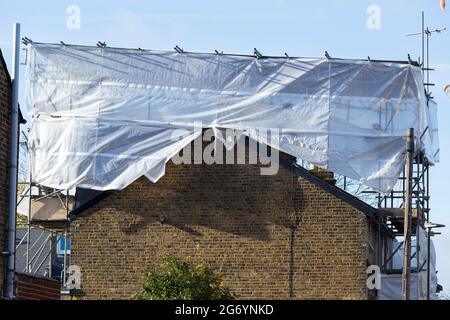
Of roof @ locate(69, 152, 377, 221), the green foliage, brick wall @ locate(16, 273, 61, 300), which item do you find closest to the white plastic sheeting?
roof @ locate(69, 152, 377, 221)

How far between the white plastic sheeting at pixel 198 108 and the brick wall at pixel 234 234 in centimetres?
109

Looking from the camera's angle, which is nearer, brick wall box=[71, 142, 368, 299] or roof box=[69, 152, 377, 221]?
roof box=[69, 152, 377, 221]

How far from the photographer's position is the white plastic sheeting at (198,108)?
116 ft

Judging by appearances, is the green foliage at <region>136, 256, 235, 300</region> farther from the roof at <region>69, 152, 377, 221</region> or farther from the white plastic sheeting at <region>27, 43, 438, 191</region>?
the white plastic sheeting at <region>27, 43, 438, 191</region>

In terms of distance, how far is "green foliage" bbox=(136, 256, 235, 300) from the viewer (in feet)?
94.9

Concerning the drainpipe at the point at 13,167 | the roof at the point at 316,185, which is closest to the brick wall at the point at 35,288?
the drainpipe at the point at 13,167

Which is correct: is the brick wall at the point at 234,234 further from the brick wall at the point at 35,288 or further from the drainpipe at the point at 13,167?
the drainpipe at the point at 13,167

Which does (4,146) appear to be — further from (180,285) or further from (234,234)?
(234,234)

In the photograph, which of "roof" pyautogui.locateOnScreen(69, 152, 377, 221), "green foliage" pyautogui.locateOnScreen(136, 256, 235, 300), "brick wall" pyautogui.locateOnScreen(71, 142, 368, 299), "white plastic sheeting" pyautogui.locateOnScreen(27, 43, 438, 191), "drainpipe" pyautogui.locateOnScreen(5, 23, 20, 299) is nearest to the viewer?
"drainpipe" pyautogui.locateOnScreen(5, 23, 20, 299)

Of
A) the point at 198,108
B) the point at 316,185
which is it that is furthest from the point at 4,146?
the point at 198,108

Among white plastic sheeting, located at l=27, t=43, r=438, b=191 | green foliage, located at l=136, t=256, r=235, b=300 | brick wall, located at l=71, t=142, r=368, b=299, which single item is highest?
white plastic sheeting, located at l=27, t=43, r=438, b=191

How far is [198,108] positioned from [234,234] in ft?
13.1

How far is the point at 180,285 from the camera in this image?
29.2 m

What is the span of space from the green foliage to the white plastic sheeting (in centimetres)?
545
